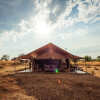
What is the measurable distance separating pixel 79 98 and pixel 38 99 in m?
2.32

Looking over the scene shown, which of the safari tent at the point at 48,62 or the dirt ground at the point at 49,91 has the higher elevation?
the safari tent at the point at 48,62

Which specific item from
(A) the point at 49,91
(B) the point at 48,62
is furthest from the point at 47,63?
(A) the point at 49,91

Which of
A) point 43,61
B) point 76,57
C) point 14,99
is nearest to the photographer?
point 14,99

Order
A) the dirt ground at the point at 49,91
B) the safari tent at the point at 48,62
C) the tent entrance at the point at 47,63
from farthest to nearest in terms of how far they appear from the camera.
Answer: the tent entrance at the point at 47,63
the safari tent at the point at 48,62
the dirt ground at the point at 49,91

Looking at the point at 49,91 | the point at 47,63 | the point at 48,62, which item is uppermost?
the point at 48,62

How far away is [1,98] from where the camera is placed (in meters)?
4.86

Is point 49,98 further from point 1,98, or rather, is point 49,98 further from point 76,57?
point 76,57

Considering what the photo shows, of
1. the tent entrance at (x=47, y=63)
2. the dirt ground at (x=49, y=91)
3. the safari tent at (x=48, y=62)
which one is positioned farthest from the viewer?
the tent entrance at (x=47, y=63)

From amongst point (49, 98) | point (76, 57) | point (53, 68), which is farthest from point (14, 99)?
point (76, 57)

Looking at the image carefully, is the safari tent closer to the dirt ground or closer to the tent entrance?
the tent entrance

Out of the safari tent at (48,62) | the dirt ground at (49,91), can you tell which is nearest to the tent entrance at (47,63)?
the safari tent at (48,62)

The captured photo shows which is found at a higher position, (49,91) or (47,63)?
(47,63)

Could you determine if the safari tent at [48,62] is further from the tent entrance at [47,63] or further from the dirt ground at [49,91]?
the dirt ground at [49,91]

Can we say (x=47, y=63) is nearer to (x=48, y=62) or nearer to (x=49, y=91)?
(x=48, y=62)
